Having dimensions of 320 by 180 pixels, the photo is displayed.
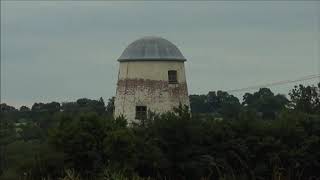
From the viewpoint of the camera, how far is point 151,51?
36.9 m

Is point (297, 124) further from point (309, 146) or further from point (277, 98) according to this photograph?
point (277, 98)

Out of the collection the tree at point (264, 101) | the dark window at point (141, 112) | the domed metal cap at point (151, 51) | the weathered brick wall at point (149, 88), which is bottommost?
the dark window at point (141, 112)

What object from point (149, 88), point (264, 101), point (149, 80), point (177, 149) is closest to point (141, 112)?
point (149, 88)

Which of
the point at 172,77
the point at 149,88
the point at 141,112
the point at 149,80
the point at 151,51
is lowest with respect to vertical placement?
the point at 141,112

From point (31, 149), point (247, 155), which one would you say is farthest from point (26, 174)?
point (247, 155)

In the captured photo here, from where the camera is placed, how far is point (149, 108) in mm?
36219

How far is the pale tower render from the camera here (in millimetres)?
36256

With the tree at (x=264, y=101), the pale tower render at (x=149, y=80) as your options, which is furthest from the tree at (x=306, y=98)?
the tree at (x=264, y=101)

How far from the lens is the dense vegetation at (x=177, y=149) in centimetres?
2992

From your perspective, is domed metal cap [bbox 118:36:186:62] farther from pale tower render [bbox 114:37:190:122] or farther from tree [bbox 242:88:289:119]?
tree [bbox 242:88:289:119]

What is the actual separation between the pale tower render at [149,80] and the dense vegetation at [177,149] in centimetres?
175

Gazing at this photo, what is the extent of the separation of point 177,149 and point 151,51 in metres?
6.39

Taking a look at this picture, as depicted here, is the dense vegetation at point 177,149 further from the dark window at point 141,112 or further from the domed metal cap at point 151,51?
the domed metal cap at point 151,51

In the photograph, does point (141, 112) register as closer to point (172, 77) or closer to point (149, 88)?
point (149, 88)
